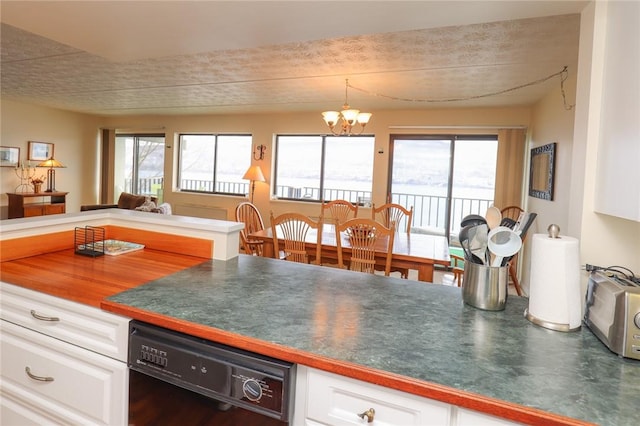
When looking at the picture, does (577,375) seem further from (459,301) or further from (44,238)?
(44,238)

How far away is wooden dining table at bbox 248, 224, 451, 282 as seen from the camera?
264cm

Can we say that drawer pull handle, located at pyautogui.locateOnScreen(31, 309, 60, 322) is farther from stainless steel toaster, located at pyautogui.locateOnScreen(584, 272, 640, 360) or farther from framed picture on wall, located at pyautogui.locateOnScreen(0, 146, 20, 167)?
framed picture on wall, located at pyautogui.locateOnScreen(0, 146, 20, 167)

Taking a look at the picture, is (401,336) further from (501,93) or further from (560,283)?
(501,93)

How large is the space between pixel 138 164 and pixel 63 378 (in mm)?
6979

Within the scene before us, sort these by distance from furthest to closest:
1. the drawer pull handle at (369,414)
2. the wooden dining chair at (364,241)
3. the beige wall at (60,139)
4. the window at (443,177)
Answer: the beige wall at (60,139), the window at (443,177), the wooden dining chair at (364,241), the drawer pull handle at (369,414)

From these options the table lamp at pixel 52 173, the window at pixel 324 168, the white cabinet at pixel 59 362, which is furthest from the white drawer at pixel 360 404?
the table lamp at pixel 52 173

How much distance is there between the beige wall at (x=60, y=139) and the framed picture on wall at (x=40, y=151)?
0.07 meters

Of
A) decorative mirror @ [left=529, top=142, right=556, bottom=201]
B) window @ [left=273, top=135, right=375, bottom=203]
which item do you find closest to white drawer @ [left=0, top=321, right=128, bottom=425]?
decorative mirror @ [left=529, top=142, right=556, bottom=201]

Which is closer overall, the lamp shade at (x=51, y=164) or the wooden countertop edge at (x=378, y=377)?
the wooden countertop edge at (x=378, y=377)

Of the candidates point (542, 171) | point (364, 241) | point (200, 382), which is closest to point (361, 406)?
point (200, 382)

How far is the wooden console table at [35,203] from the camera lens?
585 centimetres

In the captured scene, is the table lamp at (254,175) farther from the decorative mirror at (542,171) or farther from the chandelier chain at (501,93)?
the decorative mirror at (542,171)

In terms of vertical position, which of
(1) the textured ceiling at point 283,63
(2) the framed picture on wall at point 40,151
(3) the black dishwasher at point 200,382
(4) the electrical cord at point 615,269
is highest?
(1) the textured ceiling at point 283,63

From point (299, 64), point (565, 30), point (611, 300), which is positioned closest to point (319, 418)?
point (611, 300)
